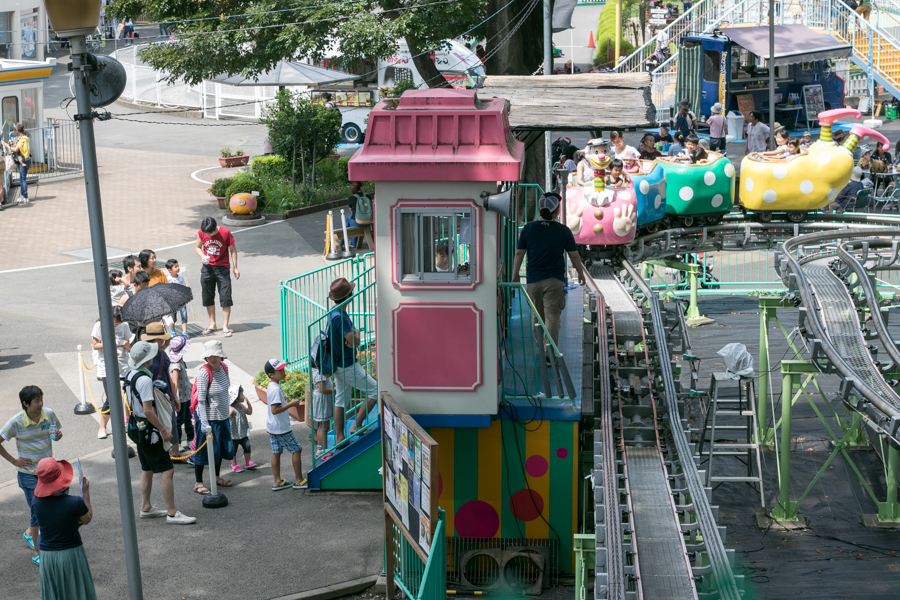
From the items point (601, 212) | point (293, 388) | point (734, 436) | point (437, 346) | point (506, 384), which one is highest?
point (601, 212)

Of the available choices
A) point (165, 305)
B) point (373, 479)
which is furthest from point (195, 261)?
point (373, 479)

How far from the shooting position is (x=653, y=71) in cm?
3994

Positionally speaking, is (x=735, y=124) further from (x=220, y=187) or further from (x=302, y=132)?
(x=220, y=187)

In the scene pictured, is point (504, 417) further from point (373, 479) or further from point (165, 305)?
point (165, 305)

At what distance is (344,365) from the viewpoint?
38.0 feet

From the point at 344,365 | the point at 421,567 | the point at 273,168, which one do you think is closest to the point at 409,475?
the point at 421,567

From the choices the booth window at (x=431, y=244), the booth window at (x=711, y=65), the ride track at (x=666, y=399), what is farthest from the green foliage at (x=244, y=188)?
the booth window at (x=431, y=244)

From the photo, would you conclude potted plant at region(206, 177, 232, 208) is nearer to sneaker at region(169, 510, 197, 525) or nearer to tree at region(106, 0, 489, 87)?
tree at region(106, 0, 489, 87)

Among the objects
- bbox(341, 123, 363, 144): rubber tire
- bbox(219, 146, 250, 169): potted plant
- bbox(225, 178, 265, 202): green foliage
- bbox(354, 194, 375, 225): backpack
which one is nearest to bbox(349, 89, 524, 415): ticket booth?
bbox(354, 194, 375, 225): backpack

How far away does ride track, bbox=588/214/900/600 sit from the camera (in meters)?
7.93

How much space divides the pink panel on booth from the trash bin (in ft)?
87.5

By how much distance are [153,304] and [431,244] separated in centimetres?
401

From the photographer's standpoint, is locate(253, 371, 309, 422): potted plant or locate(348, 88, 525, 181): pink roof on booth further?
locate(253, 371, 309, 422): potted plant

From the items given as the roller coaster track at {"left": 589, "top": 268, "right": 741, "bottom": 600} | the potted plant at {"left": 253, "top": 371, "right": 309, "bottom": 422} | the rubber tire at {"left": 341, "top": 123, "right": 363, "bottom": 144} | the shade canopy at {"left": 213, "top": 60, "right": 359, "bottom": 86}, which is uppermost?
the shade canopy at {"left": 213, "top": 60, "right": 359, "bottom": 86}
